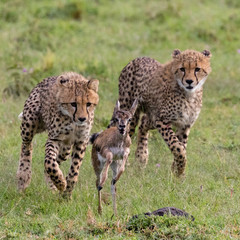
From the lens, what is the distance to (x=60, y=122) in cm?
624

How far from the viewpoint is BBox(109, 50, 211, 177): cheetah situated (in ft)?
23.0

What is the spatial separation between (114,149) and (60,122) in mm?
755

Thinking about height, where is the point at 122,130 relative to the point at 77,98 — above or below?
below

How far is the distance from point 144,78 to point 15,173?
1.74m

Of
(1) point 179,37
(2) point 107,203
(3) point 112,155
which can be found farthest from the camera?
(1) point 179,37

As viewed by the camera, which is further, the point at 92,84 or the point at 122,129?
the point at 92,84

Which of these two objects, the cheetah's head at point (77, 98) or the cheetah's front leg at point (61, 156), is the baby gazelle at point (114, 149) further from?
the cheetah's front leg at point (61, 156)

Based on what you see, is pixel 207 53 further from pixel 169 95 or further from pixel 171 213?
pixel 171 213

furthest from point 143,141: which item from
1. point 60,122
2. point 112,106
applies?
point 60,122

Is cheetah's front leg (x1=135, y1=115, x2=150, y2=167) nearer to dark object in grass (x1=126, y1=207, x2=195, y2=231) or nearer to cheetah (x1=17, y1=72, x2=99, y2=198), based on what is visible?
cheetah (x1=17, y1=72, x2=99, y2=198)

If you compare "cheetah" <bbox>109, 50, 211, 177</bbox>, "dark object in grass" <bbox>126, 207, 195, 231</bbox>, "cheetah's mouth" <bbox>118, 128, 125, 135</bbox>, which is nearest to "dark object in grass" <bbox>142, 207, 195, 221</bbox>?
"dark object in grass" <bbox>126, 207, 195, 231</bbox>

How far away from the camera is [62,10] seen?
42.9 feet

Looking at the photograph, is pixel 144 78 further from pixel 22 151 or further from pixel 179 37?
pixel 179 37

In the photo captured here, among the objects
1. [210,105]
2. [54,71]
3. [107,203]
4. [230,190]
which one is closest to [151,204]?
[107,203]
